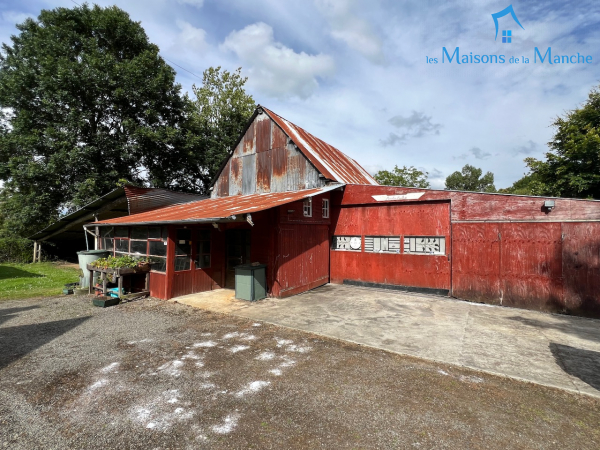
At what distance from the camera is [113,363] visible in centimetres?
456

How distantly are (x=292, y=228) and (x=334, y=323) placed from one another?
12.2 ft

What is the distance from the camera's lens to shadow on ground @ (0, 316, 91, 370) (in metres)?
4.97

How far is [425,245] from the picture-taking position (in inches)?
384

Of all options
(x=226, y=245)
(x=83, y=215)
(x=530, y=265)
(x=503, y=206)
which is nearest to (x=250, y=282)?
(x=226, y=245)

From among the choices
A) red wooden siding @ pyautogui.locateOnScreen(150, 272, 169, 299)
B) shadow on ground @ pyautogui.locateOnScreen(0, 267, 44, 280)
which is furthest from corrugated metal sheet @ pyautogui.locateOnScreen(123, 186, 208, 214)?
shadow on ground @ pyautogui.locateOnScreen(0, 267, 44, 280)

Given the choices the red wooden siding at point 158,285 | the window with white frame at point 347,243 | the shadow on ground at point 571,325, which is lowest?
the shadow on ground at point 571,325

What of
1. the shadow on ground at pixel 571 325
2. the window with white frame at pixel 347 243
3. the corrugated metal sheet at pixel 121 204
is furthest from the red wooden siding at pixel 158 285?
the shadow on ground at pixel 571 325

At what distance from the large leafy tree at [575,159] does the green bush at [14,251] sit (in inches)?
1440

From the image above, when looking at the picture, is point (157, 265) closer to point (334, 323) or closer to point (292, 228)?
point (292, 228)

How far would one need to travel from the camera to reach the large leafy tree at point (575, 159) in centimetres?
1881

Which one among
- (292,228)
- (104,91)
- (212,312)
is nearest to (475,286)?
(292,228)

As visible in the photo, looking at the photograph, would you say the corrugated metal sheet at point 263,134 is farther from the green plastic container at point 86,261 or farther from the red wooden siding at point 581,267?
the red wooden siding at point 581,267

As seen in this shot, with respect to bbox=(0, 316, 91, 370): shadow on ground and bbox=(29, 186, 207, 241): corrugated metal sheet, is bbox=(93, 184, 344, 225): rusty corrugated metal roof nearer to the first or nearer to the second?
bbox=(29, 186, 207, 241): corrugated metal sheet

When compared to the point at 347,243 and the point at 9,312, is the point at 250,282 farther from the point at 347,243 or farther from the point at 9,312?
the point at 9,312
